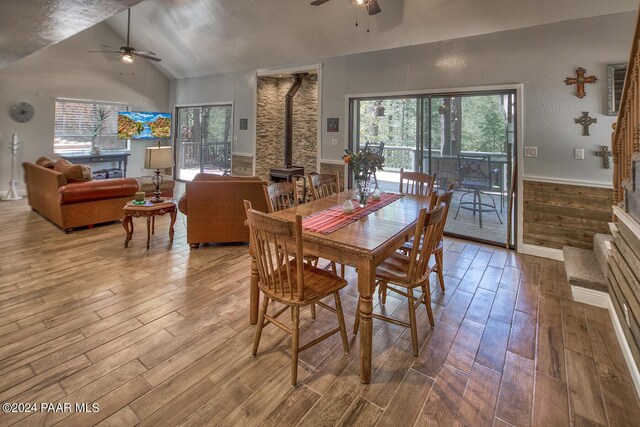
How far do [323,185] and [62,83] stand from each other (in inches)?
299

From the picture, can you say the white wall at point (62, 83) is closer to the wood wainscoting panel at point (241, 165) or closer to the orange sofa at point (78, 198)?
the orange sofa at point (78, 198)

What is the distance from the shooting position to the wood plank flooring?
5.63ft

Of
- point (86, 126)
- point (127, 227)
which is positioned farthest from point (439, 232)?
point (86, 126)

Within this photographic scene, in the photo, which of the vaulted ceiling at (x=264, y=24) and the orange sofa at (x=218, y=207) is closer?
the vaulted ceiling at (x=264, y=24)

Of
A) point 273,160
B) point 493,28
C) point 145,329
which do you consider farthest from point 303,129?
point 145,329

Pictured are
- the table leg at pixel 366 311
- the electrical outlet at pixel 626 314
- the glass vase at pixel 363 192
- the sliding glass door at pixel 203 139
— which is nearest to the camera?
the table leg at pixel 366 311

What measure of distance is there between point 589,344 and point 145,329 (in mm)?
3167

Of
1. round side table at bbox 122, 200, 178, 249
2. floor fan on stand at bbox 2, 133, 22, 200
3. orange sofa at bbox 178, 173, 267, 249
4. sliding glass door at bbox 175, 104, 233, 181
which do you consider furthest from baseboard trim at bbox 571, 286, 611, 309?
floor fan on stand at bbox 2, 133, 22, 200

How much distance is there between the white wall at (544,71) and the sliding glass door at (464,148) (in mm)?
219

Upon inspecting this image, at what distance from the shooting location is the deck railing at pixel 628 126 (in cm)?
219

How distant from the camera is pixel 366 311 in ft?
6.16

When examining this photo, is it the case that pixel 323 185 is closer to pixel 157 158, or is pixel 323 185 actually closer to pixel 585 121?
pixel 157 158

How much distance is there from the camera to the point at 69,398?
1756mm

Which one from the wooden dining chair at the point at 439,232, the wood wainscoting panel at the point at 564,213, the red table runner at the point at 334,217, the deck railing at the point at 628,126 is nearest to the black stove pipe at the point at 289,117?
the red table runner at the point at 334,217
